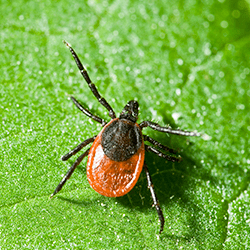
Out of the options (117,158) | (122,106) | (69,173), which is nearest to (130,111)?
(122,106)

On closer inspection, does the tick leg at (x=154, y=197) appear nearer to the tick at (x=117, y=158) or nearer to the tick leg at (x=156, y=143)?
the tick at (x=117, y=158)

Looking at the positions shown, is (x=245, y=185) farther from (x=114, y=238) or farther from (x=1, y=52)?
(x=1, y=52)

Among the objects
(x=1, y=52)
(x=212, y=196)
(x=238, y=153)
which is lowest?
(x=212, y=196)

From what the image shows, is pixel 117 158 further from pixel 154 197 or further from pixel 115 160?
pixel 154 197

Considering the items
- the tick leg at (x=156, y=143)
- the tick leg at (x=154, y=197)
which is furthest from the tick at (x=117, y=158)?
Answer: the tick leg at (x=156, y=143)

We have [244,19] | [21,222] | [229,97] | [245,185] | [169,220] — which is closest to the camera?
[21,222]

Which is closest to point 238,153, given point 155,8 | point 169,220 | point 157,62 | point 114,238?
point 169,220
